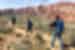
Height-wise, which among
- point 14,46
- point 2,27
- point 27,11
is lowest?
point 14,46

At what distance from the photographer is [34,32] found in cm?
109

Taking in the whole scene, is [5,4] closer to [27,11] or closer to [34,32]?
[27,11]

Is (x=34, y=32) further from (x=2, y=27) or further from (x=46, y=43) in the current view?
(x=2, y=27)

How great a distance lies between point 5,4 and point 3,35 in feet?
0.69

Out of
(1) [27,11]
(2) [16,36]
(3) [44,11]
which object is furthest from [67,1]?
(2) [16,36]

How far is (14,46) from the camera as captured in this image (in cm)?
108

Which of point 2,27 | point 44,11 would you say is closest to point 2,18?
point 2,27

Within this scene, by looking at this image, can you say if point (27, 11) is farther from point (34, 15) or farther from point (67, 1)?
point (67, 1)

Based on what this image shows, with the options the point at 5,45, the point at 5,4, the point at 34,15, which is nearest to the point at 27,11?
the point at 34,15

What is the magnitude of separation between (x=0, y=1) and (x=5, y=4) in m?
0.04

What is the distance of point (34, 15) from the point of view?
3.57 feet

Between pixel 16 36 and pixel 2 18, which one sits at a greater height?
pixel 2 18

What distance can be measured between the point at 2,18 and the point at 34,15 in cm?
22

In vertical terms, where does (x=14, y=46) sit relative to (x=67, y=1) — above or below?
below
